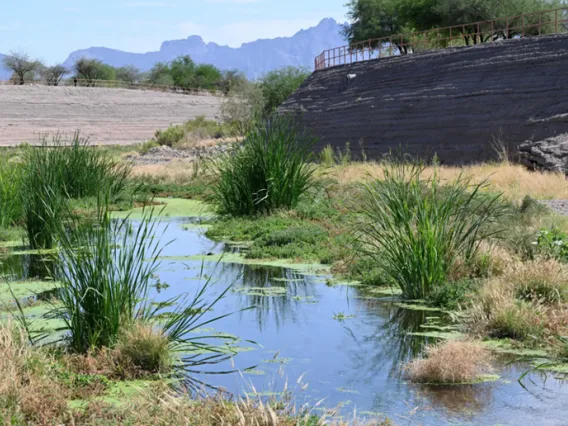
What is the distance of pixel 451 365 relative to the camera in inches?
285

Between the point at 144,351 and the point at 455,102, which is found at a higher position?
the point at 455,102

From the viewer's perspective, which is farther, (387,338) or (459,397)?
(387,338)

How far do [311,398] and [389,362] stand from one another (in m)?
1.43

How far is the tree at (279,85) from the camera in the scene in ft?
233

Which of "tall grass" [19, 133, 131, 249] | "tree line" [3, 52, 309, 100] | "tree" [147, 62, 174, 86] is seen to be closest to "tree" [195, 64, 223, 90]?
"tree line" [3, 52, 309, 100]

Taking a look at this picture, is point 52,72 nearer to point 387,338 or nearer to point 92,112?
point 92,112

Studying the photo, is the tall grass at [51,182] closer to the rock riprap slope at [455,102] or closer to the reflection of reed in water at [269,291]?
the reflection of reed in water at [269,291]

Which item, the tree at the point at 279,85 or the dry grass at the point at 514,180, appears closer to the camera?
the dry grass at the point at 514,180

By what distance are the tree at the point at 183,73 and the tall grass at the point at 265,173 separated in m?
85.8

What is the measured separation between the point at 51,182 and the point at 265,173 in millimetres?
3972

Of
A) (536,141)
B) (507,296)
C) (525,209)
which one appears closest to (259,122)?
(525,209)

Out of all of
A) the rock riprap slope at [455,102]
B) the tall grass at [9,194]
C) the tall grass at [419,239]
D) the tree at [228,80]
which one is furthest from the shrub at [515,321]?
the tree at [228,80]

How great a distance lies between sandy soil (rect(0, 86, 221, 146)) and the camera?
221 feet

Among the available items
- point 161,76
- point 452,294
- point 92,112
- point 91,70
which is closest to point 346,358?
point 452,294
